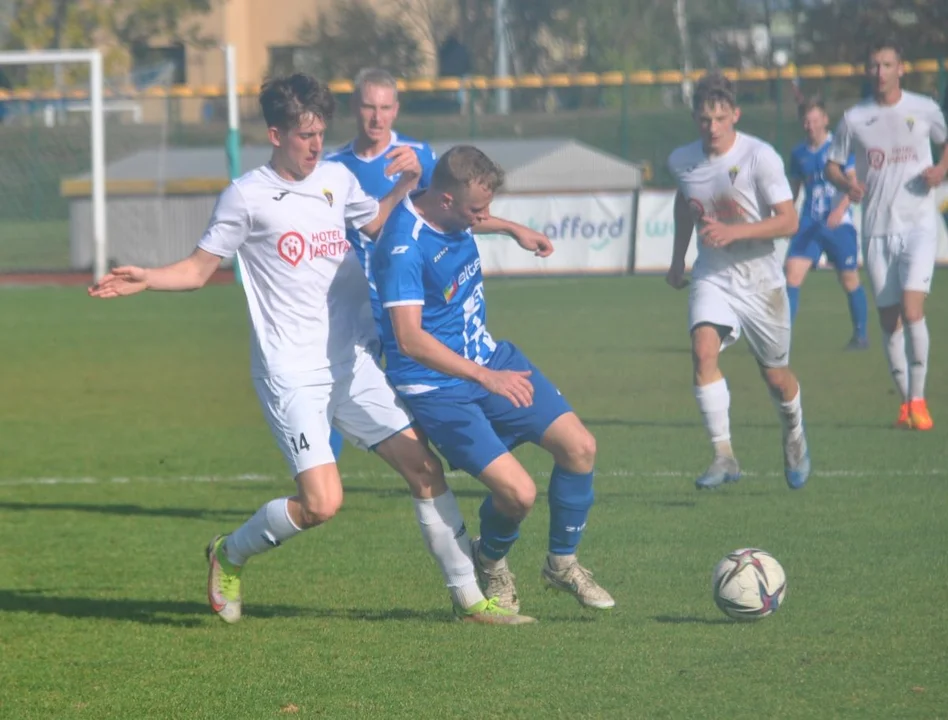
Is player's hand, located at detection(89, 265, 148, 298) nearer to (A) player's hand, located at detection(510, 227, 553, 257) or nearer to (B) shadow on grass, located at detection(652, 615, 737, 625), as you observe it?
(A) player's hand, located at detection(510, 227, 553, 257)

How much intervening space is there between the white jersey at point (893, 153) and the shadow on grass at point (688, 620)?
16.5 ft

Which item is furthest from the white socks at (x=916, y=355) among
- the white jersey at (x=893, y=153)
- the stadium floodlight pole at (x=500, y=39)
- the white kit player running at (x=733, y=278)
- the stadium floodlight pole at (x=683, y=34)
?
the stadium floodlight pole at (x=683, y=34)

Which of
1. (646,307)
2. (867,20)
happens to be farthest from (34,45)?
(646,307)

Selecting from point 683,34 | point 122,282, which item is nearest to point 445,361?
point 122,282

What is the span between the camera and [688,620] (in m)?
5.75

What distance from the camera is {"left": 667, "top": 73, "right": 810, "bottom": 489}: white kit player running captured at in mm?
8023

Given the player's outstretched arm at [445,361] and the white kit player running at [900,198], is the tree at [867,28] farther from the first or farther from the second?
the player's outstretched arm at [445,361]

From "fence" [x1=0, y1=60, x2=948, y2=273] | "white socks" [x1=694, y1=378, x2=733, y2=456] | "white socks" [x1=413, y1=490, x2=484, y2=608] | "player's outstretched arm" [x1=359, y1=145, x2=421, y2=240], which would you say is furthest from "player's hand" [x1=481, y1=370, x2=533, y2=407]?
"fence" [x1=0, y1=60, x2=948, y2=273]

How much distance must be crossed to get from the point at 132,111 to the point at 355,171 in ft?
70.0

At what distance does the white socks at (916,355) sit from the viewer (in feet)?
33.2

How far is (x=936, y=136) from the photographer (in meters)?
10.1

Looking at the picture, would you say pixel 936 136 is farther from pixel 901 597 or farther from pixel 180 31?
pixel 180 31

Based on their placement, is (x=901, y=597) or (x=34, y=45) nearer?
(x=901, y=597)

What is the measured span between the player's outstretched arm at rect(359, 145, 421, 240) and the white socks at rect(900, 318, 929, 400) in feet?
14.4
